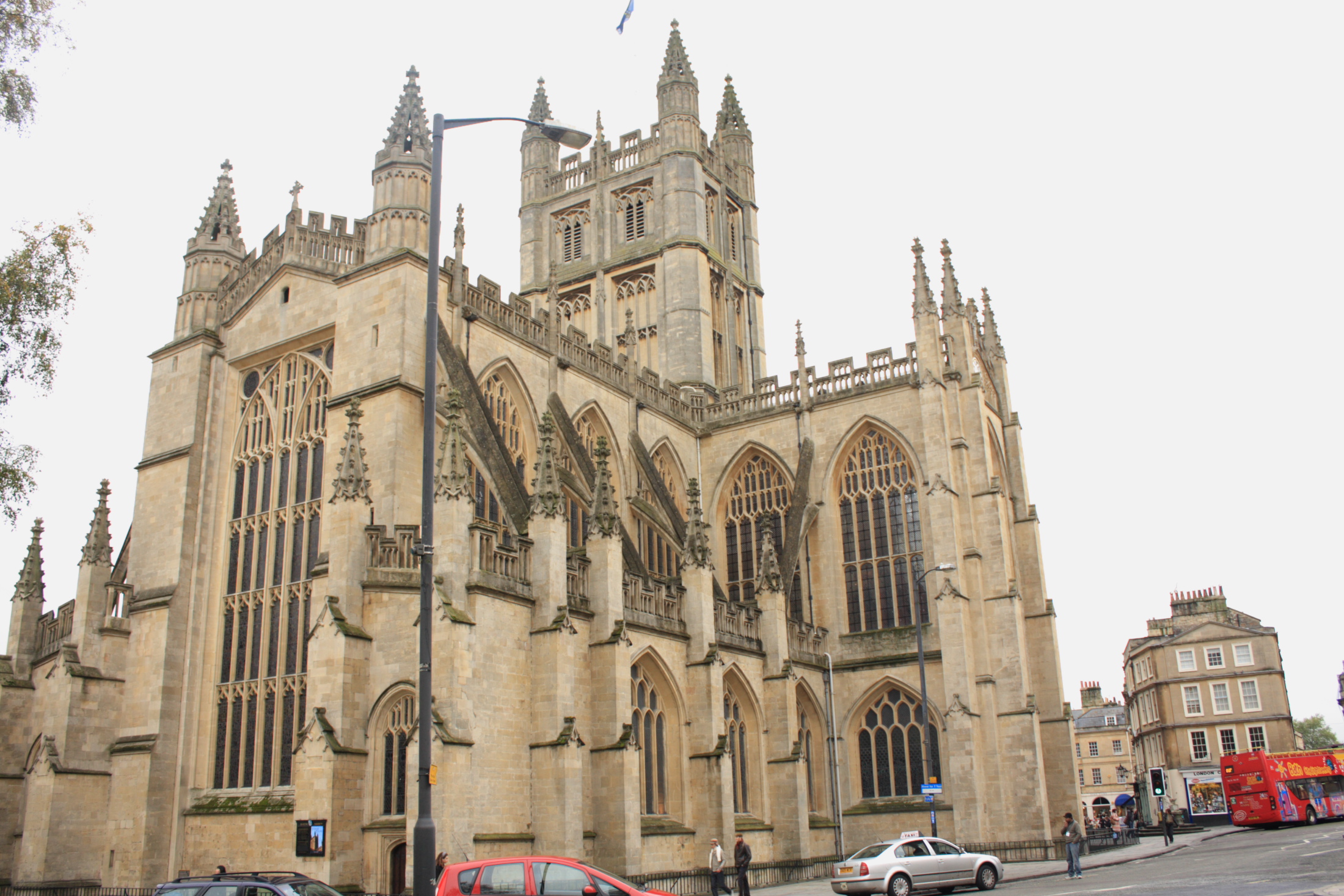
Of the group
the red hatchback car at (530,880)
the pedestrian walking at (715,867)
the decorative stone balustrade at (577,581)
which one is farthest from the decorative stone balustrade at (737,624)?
the red hatchback car at (530,880)

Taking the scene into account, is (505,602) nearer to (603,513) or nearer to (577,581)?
(577,581)

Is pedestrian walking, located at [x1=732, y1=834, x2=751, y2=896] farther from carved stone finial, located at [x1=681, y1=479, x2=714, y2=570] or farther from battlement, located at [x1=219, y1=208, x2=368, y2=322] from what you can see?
battlement, located at [x1=219, y1=208, x2=368, y2=322]

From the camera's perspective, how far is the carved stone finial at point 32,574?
1048 inches

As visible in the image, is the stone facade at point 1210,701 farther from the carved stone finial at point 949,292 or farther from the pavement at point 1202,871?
the carved stone finial at point 949,292

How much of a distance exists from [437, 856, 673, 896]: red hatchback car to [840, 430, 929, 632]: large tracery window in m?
20.7

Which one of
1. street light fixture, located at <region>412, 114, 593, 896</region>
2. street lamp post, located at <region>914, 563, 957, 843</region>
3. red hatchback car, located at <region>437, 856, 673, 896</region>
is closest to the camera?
street light fixture, located at <region>412, 114, 593, 896</region>

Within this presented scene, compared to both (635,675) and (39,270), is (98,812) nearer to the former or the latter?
(635,675)

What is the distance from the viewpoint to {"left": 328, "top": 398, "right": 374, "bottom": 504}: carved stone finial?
69.1ft

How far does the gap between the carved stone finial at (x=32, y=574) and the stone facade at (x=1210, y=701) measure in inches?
2100

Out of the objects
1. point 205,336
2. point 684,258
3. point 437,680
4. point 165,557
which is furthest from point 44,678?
point 684,258

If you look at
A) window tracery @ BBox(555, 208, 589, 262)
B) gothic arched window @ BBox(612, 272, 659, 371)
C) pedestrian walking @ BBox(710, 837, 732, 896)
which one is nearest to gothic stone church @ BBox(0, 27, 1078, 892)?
pedestrian walking @ BBox(710, 837, 732, 896)

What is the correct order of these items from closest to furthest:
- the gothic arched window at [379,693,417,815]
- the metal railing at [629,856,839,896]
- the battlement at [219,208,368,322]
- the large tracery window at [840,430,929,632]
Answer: the gothic arched window at [379,693,417,815] → the metal railing at [629,856,839,896] → the battlement at [219,208,368,322] → the large tracery window at [840,430,929,632]

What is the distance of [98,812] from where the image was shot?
23.3 metres

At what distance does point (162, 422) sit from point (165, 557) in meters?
3.70
